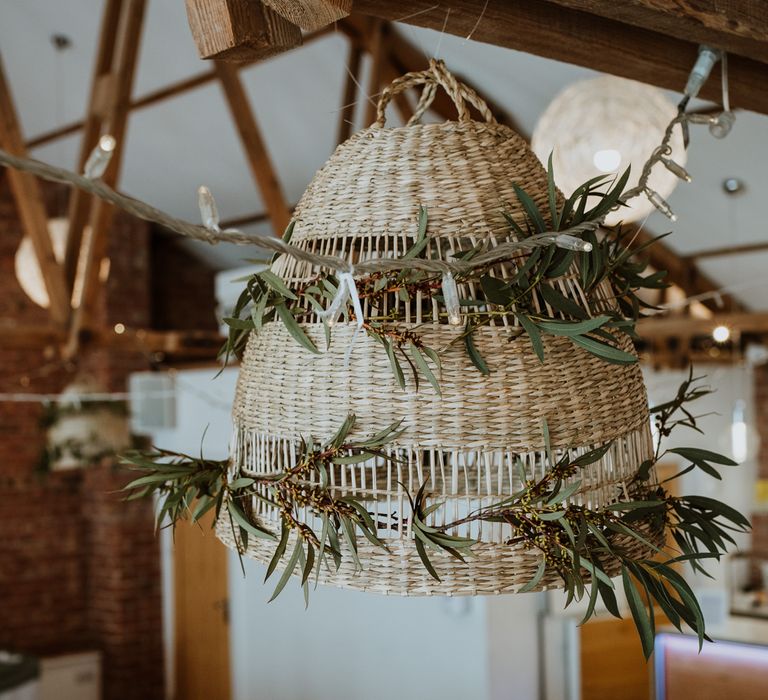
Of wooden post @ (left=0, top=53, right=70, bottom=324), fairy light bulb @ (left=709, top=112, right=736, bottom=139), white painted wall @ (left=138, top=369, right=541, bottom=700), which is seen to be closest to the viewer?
fairy light bulb @ (left=709, top=112, right=736, bottom=139)

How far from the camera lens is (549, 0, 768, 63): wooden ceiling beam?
3.97ft

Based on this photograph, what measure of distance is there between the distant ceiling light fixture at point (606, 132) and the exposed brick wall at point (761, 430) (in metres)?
5.00

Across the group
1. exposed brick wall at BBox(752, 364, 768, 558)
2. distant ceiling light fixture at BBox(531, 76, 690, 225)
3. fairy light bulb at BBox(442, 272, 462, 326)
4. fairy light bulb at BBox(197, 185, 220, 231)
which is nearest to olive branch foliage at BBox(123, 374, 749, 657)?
fairy light bulb at BBox(442, 272, 462, 326)

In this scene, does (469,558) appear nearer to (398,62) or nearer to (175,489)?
(175,489)

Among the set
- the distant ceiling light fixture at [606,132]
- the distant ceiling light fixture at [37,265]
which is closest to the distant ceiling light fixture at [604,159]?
the distant ceiling light fixture at [606,132]

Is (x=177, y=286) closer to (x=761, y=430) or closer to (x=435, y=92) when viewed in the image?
(x=761, y=430)

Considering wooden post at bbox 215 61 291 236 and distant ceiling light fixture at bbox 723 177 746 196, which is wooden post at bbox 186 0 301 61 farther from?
distant ceiling light fixture at bbox 723 177 746 196

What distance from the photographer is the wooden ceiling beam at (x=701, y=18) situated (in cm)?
121

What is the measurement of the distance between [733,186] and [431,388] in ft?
15.4

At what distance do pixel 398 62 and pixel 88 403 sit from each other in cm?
234

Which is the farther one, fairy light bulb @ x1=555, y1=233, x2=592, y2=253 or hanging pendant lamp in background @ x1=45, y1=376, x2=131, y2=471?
hanging pendant lamp in background @ x1=45, y1=376, x2=131, y2=471

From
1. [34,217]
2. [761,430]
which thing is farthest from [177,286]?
[761,430]

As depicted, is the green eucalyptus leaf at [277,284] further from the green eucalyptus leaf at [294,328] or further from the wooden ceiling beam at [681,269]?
the wooden ceiling beam at [681,269]

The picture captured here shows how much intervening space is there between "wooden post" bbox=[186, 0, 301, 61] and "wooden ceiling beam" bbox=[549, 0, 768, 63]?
0.36 metres
